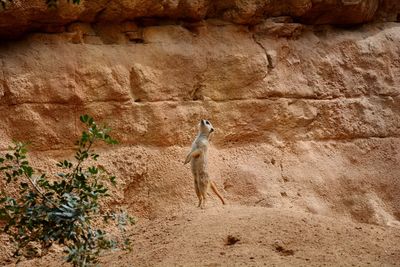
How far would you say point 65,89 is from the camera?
1132 centimetres

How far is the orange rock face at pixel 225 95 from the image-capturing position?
11305 mm

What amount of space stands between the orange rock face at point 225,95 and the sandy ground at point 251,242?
176 cm

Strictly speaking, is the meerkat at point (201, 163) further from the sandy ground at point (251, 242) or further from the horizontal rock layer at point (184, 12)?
the horizontal rock layer at point (184, 12)

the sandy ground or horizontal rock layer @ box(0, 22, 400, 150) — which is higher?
horizontal rock layer @ box(0, 22, 400, 150)

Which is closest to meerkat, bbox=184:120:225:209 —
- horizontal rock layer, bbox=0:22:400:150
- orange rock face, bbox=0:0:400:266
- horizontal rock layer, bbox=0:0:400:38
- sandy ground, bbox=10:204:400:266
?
sandy ground, bbox=10:204:400:266

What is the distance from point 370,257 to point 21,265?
145 inches

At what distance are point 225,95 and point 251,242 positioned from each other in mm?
3590

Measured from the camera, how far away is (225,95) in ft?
40.1

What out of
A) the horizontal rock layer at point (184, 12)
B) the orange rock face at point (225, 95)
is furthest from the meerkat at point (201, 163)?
the horizontal rock layer at point (184, 12)

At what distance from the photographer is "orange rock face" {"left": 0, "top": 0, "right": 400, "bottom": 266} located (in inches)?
445

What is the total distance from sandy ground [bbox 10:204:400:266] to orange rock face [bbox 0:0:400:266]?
1762 mm

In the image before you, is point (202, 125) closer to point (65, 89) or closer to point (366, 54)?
point (65, 89)

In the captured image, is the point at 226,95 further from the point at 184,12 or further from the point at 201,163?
the point at 201,163

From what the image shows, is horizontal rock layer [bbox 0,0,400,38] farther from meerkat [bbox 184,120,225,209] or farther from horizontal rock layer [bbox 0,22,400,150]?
meerkat [bbox 184,120,225,209]
